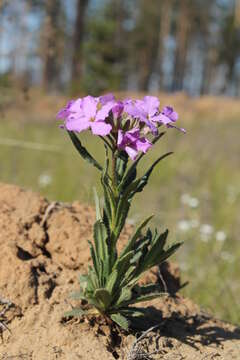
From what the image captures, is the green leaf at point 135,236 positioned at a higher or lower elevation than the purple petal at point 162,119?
lower

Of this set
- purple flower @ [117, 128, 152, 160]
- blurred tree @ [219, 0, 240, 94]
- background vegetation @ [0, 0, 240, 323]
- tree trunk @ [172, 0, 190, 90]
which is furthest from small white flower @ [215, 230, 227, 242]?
blurred tree @ [219, 0, 240, 94]

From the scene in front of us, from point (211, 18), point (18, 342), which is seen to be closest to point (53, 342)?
point (18, 342)

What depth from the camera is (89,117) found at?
49.8 inches

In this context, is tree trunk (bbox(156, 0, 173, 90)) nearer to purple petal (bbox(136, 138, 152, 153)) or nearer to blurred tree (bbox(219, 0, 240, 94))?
blurred tree (bbox(219, 0, 240, 94))

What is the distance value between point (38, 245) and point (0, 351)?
53cm

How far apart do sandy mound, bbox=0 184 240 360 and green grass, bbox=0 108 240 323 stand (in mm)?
317

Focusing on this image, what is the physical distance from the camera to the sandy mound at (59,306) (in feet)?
4.76

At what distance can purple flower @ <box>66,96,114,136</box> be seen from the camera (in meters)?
1.22

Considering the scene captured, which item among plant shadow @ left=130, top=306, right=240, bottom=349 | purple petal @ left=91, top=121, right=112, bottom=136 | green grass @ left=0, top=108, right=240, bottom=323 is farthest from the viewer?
green grass @ left=0, top=108, right=240, bottom=323

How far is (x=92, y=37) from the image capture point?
1032 inches

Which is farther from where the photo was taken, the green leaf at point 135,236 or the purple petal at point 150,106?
the green leaf at point 135,236

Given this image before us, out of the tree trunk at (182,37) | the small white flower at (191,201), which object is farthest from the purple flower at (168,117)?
the tree trunk at (182,37)

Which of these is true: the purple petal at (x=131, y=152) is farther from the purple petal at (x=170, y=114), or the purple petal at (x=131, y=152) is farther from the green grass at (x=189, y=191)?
the green grass at (x=189, y=191)

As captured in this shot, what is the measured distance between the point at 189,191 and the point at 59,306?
4.42 m
